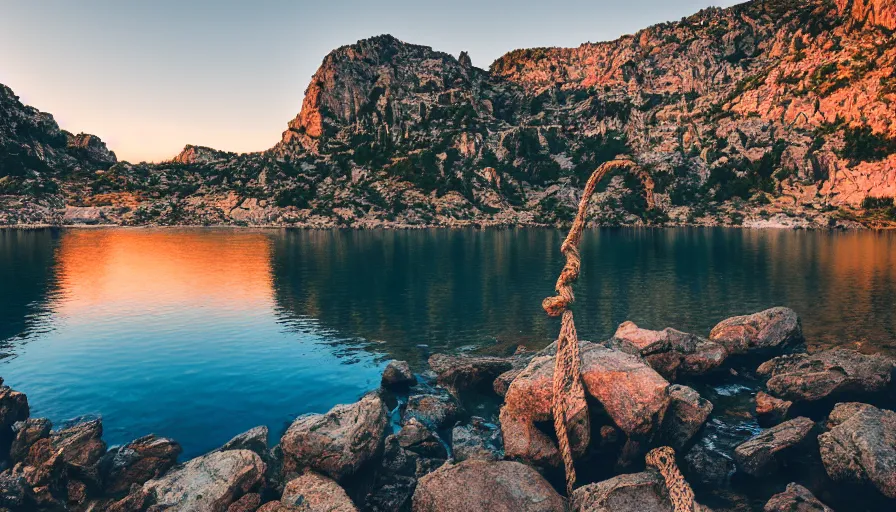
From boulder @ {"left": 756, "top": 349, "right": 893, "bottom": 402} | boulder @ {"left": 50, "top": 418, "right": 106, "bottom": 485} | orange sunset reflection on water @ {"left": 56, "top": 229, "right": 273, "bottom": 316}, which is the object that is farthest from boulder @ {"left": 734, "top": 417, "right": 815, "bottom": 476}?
orange sunset reflection on water @ {"left": 56, "top": 229, "right": 273, "bottom": 316}

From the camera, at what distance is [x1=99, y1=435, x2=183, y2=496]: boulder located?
67.9ft

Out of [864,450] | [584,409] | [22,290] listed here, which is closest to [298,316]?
[584,409]

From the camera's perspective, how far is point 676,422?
21.0 metres

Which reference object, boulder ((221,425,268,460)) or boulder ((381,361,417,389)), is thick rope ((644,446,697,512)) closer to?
boulder ((221,425,268,460))

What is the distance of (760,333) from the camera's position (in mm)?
35062

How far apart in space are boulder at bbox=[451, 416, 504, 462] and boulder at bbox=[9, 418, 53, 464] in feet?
65.2

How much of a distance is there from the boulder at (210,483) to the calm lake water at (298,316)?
28.9ft

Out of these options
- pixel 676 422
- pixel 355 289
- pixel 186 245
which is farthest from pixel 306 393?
pixel 186 245

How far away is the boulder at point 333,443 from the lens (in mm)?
17656

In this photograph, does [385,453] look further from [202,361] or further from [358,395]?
[202,361]

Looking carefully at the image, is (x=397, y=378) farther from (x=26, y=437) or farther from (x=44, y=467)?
(x=26, y=437)

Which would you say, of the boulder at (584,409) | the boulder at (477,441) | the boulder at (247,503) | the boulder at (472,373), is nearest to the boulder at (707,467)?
the boulder at (584,409)

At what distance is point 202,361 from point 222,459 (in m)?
26.2

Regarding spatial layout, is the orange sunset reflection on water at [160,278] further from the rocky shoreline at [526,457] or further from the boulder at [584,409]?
the boulder at [584,409]
